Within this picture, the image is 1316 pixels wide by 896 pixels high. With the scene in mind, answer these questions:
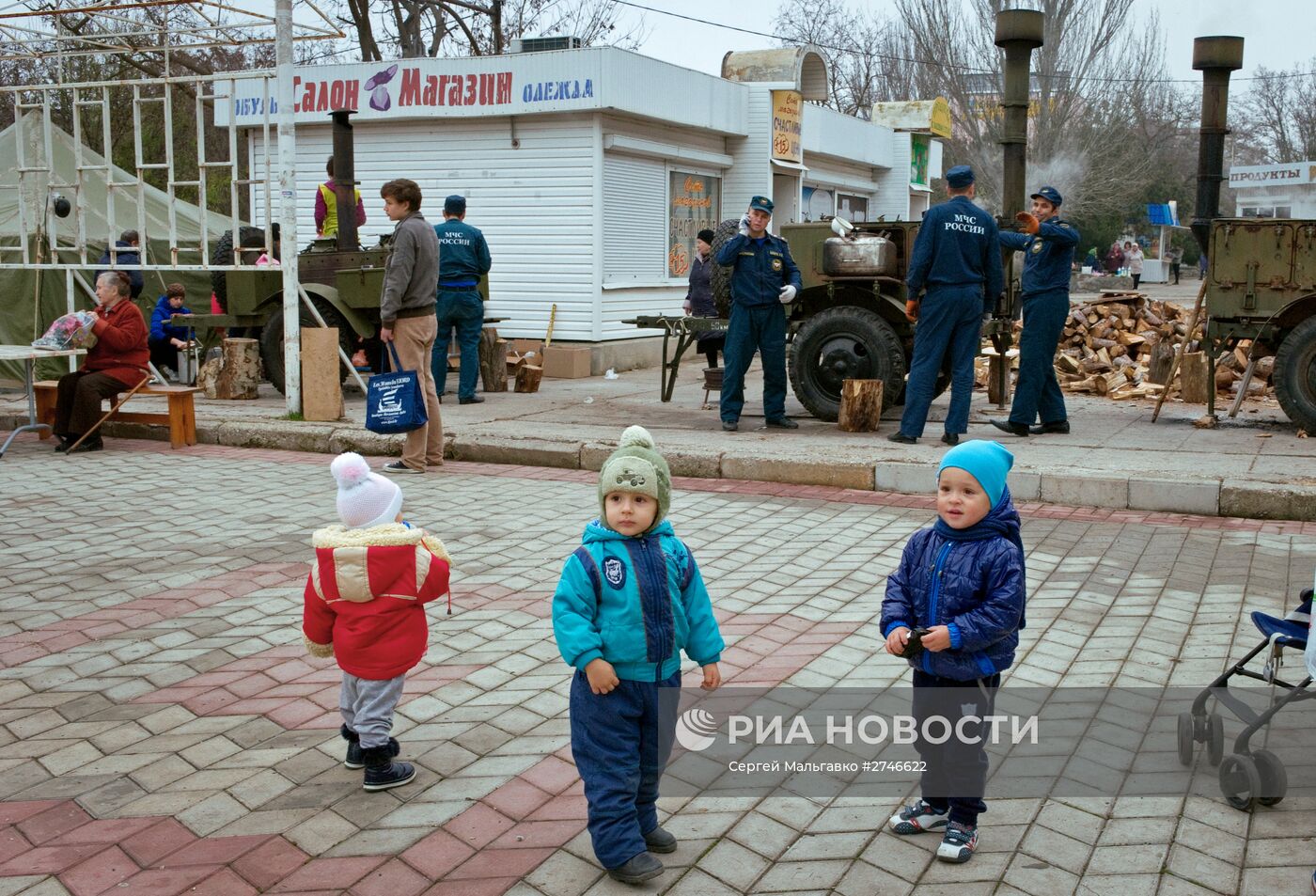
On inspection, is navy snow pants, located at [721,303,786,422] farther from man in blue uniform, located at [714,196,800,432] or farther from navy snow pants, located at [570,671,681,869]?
navy snow pants, located at [570,671,681,869]

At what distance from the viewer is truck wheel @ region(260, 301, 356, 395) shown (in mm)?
12609

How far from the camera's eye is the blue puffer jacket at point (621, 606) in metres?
3.26

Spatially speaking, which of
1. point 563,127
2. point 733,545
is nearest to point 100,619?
point 733,545

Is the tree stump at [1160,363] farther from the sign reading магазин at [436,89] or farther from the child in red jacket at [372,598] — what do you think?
the child in red jacket at [372,598]

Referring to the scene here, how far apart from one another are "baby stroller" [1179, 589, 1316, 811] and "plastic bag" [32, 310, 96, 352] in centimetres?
909

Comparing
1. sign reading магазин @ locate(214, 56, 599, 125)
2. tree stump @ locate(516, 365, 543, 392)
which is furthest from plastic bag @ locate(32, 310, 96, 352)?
sign reading магазин @ locate(214, 56, 599, 125)

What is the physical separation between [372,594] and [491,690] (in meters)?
1.09

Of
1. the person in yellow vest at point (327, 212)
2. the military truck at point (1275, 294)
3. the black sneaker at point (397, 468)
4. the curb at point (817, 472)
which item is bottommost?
the black sneaker at point (397, 468)

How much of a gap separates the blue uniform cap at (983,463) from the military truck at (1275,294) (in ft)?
26.4

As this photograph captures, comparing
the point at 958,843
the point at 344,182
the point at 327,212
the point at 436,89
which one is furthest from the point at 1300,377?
the point at 436,89

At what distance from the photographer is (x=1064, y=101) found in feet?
129

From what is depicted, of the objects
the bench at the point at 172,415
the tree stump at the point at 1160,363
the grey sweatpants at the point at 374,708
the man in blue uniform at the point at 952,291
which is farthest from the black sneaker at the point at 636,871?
the tree stump at the point at 1160,363

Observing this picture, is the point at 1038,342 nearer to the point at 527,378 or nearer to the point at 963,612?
the point at 527,378

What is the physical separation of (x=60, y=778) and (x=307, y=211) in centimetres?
1493
